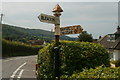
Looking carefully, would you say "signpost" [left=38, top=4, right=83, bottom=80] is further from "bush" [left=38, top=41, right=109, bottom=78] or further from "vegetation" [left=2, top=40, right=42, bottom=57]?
"vegetation" [left=2, top=40, right=42, bottom=57]

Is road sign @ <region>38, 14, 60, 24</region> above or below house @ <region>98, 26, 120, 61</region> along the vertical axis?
above

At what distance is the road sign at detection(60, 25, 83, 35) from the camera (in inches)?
249

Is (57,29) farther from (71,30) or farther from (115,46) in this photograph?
(115,46)

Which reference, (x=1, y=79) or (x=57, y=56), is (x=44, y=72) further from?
(x=1, y=79)

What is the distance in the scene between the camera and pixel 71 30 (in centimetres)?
645

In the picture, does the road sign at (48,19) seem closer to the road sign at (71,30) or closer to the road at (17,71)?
the road sign at (71,30)

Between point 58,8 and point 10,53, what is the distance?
3862 centimetres

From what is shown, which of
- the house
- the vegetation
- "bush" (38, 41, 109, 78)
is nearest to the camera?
"bush" (38, 41, 109, 78)

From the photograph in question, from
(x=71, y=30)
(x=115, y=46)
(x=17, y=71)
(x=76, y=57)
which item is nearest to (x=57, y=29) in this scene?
(x=71, y=30)

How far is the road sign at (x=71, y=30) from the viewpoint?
6330mm

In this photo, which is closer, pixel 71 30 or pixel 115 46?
pixel 71 30

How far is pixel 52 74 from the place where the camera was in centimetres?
643

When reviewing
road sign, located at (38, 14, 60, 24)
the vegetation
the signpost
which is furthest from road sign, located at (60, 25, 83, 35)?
the vegetation

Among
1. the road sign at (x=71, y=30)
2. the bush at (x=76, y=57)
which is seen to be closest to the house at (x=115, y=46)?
the bush at (x=76, y=57)
